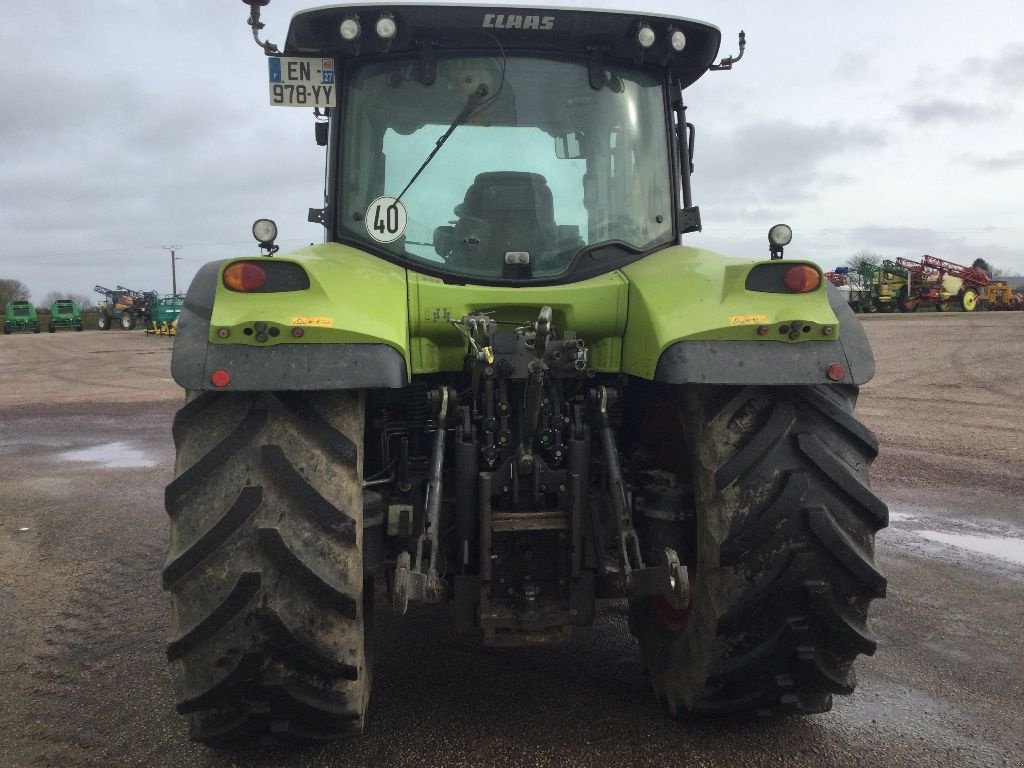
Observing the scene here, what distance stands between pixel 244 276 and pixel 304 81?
114cm

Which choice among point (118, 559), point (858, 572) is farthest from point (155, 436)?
point (858, 572)

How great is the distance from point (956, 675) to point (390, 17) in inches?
134

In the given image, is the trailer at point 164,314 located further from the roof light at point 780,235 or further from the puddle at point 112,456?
the roof light at point 780,235

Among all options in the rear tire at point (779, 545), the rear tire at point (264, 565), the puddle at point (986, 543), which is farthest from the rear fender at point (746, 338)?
the puddle at point (986, 543)

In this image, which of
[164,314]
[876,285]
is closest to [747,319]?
[876,285]

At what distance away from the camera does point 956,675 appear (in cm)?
333

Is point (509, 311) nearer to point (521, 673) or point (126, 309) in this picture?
point (521, 673)

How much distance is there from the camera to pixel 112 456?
8672mm

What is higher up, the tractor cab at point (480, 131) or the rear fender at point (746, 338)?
the tractor cab at point (480, 131)

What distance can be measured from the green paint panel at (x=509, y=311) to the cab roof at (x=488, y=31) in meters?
0.92

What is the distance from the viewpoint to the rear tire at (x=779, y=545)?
2.40 m

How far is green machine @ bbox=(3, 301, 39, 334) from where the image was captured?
133 feet

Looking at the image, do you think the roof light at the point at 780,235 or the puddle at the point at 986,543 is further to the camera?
the puddle at the point at 986,543

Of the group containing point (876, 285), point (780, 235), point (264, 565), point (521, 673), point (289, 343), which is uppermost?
point (876, 285)
